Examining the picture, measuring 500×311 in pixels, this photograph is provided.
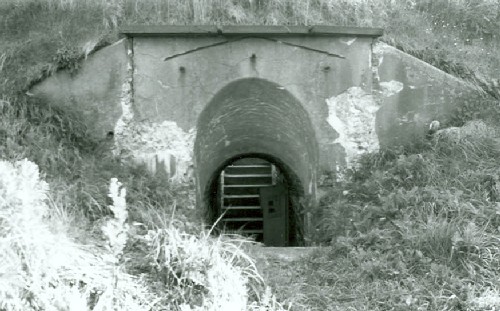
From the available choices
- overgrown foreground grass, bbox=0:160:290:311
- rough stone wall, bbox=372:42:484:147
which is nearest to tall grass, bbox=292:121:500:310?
rough stone wall, bbox=372:42:484:147

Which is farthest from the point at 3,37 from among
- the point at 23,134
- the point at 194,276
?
the point at 194,276

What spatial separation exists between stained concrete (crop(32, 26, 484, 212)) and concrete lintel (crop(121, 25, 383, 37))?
0.01m

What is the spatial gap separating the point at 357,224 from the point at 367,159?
154cm

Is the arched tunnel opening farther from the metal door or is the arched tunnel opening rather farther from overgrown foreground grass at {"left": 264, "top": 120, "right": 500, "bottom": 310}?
overgrown foreground grass at {"left": 264, "top": 120, "right": 500, "bottom": 310}

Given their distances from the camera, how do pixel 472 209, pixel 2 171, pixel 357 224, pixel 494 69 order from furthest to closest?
pixel 494 69, pixel 357 224, pixel 472 209, pixel 2 171

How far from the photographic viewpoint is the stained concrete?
7.62 meters

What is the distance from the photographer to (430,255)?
570cm

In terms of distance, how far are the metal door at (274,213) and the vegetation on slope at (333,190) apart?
4633 millimetres

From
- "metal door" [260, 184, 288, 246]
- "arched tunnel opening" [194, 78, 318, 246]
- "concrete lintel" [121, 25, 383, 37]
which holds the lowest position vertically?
"metal door" [260, 184, 288, 246]

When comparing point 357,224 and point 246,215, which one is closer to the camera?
point 357,224

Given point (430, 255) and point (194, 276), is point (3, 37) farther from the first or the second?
point (430, 255)

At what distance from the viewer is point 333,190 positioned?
789 cm

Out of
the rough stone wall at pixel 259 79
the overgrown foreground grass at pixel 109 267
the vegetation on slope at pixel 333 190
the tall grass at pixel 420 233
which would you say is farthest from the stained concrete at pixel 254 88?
the overgrown foreground grass at pixel 109 267

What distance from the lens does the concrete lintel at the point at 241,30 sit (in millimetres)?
7449
